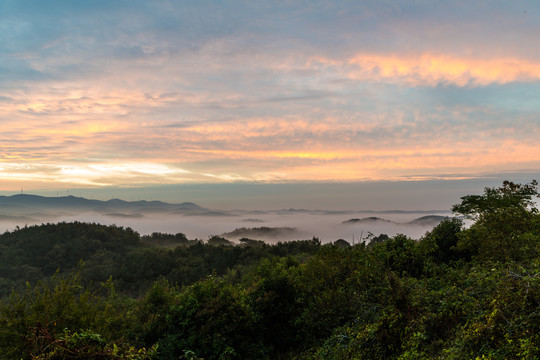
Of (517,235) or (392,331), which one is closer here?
(392,331)

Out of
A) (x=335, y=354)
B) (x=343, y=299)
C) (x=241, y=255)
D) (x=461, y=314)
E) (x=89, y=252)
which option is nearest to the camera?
(x=461, y=314)

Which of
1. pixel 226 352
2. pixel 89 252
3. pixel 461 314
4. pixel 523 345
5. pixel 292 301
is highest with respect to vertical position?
pixel 523 345

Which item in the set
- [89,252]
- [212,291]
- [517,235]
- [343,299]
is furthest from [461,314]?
[89,252]

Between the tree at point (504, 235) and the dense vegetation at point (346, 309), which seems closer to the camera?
the dense vegetation at point (346, 309)

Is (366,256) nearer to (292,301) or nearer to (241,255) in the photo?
(292,301)

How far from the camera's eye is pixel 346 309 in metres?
14.7

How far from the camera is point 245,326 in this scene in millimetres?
15445

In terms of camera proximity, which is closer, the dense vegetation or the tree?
the dense vegetation

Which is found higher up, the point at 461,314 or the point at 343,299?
the point at 461,314

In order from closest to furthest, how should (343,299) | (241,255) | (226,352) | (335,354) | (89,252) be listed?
1. (335,354)
2. (226,352)
3. (343,299)
4. (241,255)
5. (89,252)

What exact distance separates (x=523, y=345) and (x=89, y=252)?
96838 millimetres

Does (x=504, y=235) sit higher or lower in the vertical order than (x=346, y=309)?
higher

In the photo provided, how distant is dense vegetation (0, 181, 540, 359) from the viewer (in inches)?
265

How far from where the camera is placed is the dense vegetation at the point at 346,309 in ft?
22.1
